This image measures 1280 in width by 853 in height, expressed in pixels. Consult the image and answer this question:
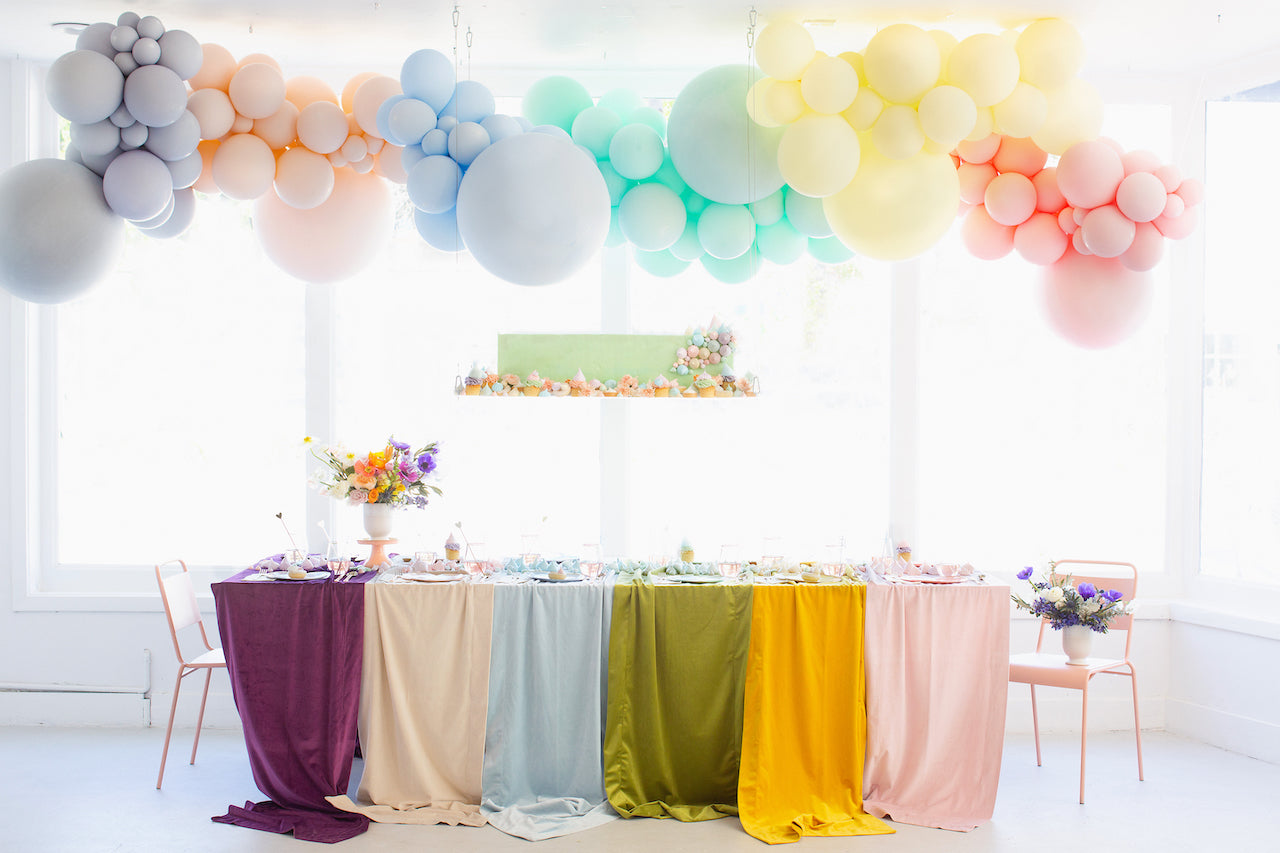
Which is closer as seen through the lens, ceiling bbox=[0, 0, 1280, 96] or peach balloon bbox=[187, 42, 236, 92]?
peach balloon bbox=[187, 42, 236, 92]

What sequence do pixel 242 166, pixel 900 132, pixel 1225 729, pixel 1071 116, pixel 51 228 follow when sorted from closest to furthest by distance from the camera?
1. pixel 51 228
2. pixel 900 132
3. pixel 242 166
4. pixel 1071 116
5. pixel 1225 729

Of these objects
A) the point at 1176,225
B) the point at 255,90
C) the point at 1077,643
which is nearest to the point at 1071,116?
Answer: the point at 1176,225

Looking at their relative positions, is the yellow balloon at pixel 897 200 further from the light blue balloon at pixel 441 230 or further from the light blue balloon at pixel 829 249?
the light blue balloon at pixel 441 230

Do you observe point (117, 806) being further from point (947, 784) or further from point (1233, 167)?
point (1233, 167)

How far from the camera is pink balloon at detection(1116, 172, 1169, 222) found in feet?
10.7

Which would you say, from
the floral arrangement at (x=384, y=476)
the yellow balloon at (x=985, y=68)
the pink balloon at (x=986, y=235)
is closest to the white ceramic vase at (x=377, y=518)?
the floral arrangement at (x=384, y=476)

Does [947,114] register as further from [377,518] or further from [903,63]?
[377,518]

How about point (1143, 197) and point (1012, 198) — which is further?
point (1012, 198)

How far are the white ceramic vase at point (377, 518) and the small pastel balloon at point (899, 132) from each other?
2364mm

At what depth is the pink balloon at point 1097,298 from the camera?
137 inches

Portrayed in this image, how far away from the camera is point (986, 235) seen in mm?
3650

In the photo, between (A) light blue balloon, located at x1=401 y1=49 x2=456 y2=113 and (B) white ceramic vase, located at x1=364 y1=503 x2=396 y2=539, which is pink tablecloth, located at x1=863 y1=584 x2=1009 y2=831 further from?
(A) light blue balloon, located at x1=401 y1=49 x2=456 y2=113

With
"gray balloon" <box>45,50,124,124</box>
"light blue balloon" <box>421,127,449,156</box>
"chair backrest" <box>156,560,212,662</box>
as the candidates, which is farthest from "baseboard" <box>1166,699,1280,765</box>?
"gray balloon" <box>45,50,124,124</box>

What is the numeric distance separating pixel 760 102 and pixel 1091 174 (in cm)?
122
